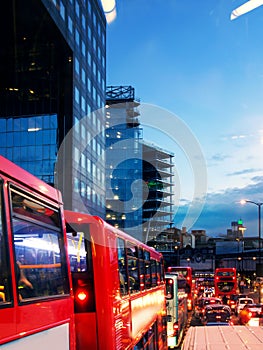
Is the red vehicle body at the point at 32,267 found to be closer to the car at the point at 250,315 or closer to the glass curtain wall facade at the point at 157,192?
the car at the point at 250,315

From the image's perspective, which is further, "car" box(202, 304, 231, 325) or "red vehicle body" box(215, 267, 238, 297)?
"red vehicle body" box(215, 267, 238, 297)

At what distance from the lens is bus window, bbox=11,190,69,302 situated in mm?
4914

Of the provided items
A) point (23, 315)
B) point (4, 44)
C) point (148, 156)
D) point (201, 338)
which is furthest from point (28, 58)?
point (148, 156)

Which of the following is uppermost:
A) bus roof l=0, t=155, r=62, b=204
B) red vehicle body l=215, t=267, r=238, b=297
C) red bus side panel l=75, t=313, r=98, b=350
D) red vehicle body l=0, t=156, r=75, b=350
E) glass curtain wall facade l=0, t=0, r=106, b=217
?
glass curtain wall facade l=0, t=0, r=106, b=217

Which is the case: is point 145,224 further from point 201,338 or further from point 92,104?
point 201,338

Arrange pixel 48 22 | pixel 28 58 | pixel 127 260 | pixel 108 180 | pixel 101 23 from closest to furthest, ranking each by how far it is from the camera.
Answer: pixel 127 260 → pixel 48 22 → pixel 28 58 → pixel 101 23 → pixel 108 180

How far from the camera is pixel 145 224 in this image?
Result: 106 m

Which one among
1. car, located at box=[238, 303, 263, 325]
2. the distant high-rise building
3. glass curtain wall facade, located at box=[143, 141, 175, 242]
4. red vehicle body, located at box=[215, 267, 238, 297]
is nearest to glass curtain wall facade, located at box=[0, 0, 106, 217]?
car, located at box=[238, 303, 263, 325]

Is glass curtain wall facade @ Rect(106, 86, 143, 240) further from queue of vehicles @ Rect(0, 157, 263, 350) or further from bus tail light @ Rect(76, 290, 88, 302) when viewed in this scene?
bus tail light @ Rect(76, 290, 88, 302)

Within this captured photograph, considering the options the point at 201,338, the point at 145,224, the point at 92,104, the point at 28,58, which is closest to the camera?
the point at 201,338

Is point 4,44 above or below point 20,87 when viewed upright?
above

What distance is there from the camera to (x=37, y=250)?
5543 mm

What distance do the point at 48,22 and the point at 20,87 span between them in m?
6.86

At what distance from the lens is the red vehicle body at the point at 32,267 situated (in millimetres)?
4480
